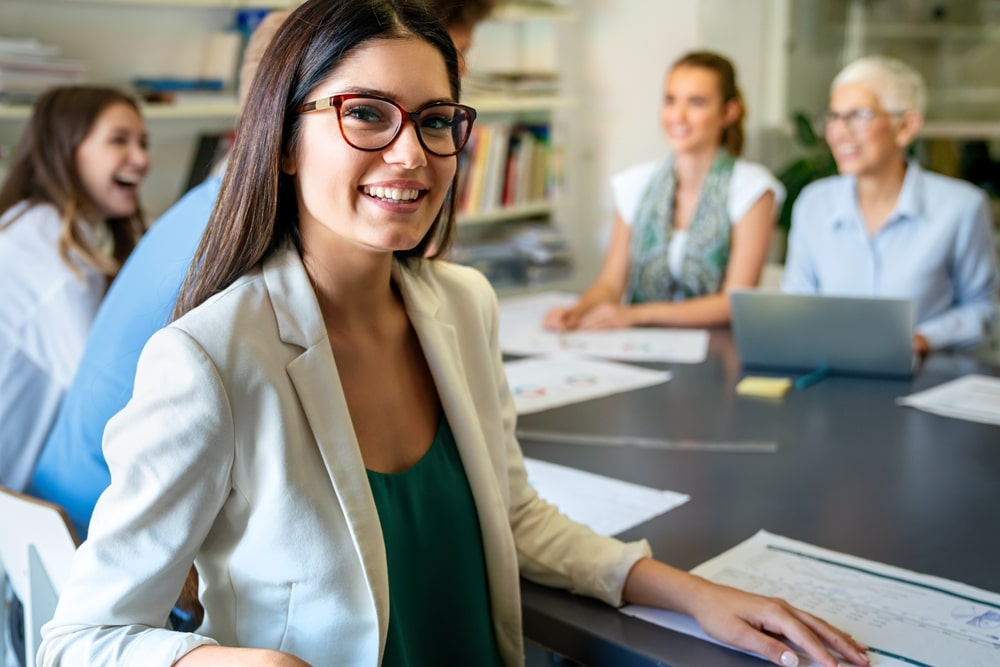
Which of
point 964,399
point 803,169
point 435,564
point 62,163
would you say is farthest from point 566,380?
point 803,169

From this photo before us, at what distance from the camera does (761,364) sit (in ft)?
6.71

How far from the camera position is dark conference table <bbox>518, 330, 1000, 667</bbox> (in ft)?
3.59

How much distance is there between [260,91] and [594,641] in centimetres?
63

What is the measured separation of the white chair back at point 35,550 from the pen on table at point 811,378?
1301mm

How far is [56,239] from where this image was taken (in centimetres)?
207

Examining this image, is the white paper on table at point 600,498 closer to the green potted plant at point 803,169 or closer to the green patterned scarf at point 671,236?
the green patterned scarf at point 671,236

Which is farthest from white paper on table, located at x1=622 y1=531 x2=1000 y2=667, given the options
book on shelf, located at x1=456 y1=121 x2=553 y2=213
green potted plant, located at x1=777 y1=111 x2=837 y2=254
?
green potted plant, located at x1=777 y1=111 x2=837 y2=254

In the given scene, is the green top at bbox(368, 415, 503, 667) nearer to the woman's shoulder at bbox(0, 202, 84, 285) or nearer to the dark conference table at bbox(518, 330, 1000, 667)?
the dark conference table at bbox(518, 330, 1000, 667)

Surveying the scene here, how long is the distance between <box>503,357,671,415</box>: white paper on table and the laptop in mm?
194

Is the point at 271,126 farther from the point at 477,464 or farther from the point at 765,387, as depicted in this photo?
the point at 765,387

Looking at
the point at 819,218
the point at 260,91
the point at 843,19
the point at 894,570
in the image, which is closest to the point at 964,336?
the point at 819,218

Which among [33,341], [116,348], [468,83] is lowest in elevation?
[33,341]

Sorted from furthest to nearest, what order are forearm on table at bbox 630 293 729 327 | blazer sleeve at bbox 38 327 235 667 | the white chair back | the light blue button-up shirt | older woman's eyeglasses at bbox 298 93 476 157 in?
forearm on table at bbox 630 293 729 327
the light blue button-up shirt
the white chair back
older woman's eyeglasses at bbox 298 93 476 157
blazer sleeve at bbox 38 327 235 667

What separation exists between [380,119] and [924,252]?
1850mm
